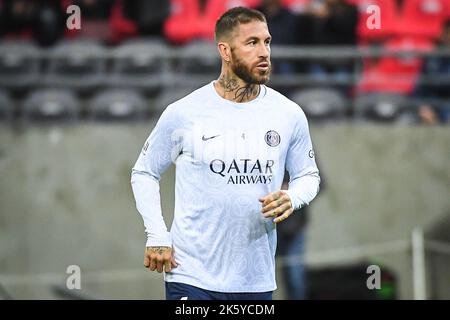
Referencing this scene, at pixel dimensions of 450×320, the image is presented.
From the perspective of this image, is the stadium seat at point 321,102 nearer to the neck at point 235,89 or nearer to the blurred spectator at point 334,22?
the blurred spectator at point 334,22

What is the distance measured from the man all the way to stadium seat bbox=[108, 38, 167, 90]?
18.0ft

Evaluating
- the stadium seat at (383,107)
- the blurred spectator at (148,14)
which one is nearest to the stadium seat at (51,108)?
the blurred spectator at (148,14)

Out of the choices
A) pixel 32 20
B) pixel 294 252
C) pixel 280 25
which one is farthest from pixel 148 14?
pixel 294 252

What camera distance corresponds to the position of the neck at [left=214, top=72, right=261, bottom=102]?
5441 mm

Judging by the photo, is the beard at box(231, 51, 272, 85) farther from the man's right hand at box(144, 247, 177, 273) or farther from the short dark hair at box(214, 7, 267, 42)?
the man's right hand at box(144, 247, 177, 273)

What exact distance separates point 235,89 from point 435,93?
615 cm

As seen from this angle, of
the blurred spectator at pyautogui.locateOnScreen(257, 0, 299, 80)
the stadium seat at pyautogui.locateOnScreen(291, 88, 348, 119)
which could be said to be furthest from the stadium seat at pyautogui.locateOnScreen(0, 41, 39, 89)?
the stadium seat at pyautogui.locateOnScreen(291, 88, 348, 119)

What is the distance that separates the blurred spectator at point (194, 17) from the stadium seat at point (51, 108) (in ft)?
4.17

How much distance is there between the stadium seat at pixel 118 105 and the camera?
35.6ft

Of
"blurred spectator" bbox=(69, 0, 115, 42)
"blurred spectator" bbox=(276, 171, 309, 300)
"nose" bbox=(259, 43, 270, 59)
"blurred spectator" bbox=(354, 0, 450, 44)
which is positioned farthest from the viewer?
"blurred spectator" bbox=(354, 0, 450, 44)

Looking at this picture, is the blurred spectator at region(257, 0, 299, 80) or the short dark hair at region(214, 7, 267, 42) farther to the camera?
the blurred spectator at region(257, 0, 299, 80)

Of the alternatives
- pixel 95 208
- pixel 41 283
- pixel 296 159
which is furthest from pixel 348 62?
pixel 296 159

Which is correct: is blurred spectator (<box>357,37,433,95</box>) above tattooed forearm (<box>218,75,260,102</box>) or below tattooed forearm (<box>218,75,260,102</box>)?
above

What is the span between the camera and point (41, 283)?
10867 millimetres
